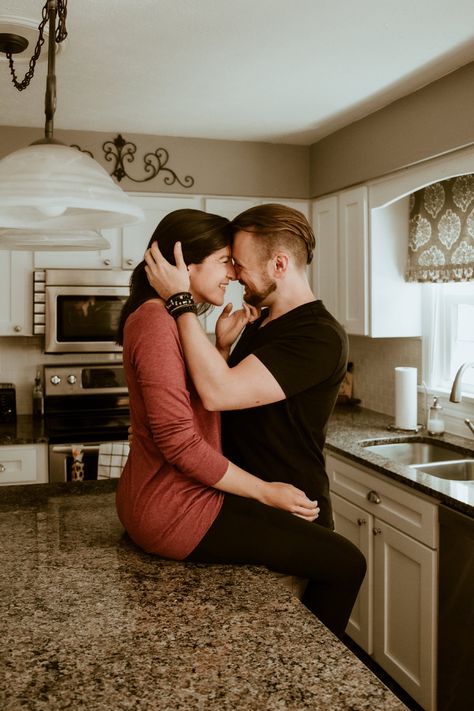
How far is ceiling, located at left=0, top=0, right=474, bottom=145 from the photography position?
2234 mm

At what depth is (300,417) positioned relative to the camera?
1587 millimetres

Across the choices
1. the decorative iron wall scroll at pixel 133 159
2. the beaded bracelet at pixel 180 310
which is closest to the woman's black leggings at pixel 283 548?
the beaded bracelet at pixel 180 310

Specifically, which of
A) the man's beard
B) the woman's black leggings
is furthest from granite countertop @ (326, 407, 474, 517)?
the man's beard

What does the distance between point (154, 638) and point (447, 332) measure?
2694mm

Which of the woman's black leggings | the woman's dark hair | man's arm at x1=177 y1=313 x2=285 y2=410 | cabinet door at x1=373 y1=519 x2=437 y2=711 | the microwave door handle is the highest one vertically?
the woman's dark hair

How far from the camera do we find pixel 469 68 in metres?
2.72

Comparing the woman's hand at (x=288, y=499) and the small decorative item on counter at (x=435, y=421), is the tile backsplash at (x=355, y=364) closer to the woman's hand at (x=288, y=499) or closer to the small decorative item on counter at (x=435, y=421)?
the small decorative item on counter at (x=435, y=421)

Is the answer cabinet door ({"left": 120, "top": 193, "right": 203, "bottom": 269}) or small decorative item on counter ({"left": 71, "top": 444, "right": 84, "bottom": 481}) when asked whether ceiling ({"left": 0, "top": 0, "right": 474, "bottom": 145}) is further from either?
small decorative item on counter ({"left": 71, "top": 444, "right": 84, "bottom": 481})

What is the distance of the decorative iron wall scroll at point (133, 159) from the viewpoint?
3.92m

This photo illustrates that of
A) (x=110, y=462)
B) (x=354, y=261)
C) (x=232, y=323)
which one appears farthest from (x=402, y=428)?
(x=232, y=323)

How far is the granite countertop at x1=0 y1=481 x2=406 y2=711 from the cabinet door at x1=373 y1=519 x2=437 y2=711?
1.30 metres

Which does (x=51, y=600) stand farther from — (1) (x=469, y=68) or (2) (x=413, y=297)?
(2) (x=413, y=297)

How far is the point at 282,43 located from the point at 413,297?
1555mm

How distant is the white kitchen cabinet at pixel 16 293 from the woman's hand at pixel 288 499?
2.74 m
